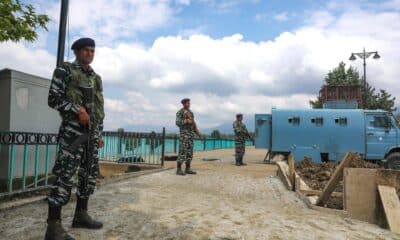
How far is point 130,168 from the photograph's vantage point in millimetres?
11664

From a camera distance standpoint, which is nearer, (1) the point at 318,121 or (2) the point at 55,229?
(2) the point at 55,229

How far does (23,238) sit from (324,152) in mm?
14062

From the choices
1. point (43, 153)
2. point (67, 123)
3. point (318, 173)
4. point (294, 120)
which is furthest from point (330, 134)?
point (67, 123)

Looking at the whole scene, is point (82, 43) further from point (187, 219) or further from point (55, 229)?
point (187, 219)

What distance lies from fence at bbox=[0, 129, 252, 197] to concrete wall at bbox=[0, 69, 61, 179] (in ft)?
0.06

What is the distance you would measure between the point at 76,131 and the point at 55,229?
0.91m

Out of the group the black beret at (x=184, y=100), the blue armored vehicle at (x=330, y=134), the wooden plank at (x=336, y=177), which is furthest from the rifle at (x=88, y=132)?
the blue armored vehicle at (x=330, y=134)

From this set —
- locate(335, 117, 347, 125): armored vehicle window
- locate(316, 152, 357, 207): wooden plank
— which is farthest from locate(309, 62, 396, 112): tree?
locate(316, 152, 357, 207): wooden plank

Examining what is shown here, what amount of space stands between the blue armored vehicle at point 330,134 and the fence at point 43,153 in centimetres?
472

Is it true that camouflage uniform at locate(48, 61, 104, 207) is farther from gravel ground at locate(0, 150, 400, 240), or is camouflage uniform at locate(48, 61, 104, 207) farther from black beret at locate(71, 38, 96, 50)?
gravel ground at locate(0, 150, 400, 240)

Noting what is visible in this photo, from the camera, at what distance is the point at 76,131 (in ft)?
12.0

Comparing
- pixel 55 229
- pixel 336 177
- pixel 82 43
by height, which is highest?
pixel 82 43

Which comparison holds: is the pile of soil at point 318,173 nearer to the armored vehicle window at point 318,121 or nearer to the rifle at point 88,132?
the armored vehicle window at point 318,121

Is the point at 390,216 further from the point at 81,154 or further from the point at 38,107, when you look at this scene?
the point at 38,107
